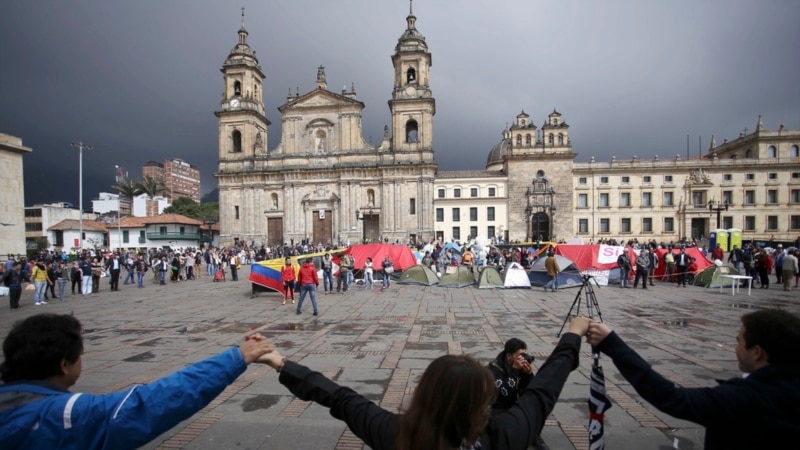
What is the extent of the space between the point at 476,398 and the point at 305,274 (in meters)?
9.81

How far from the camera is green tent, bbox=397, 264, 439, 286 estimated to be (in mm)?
17562

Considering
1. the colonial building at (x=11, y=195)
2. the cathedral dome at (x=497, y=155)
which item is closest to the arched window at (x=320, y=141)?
the colonial building at (x=11, y=195)

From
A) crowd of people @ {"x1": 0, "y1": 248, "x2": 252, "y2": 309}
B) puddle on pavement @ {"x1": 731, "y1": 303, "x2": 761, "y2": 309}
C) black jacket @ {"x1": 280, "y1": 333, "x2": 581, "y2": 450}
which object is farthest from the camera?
crowd of people @ {"x1": 0, "y1": 248, "x2": 252, "y2": 309}

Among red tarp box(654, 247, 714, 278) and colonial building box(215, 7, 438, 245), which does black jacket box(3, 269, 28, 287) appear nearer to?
red tarp box(654, 247, 714, 278)

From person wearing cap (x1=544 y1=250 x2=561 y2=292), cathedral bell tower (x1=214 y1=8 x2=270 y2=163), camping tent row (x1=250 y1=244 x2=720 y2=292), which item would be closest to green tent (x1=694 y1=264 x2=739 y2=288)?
camping tent row (x1=250 y1=244 x2=720 y2=292)

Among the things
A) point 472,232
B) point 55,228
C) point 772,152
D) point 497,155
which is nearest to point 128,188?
point 55,228

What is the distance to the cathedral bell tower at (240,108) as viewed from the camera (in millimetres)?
→ 43625

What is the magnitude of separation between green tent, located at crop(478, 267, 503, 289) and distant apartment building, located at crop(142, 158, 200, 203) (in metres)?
142

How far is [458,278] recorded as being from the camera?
1705 cm

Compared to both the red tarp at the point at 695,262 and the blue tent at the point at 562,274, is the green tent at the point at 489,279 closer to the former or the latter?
the blue tent at the point at 562,274

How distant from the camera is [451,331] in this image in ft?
27.8

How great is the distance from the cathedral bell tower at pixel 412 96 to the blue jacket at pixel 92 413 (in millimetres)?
40691

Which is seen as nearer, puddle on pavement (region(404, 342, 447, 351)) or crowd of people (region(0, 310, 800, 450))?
crowd of people (region(0, 310, 800, 450))

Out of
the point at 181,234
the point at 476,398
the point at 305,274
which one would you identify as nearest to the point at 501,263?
the point at 305,274
